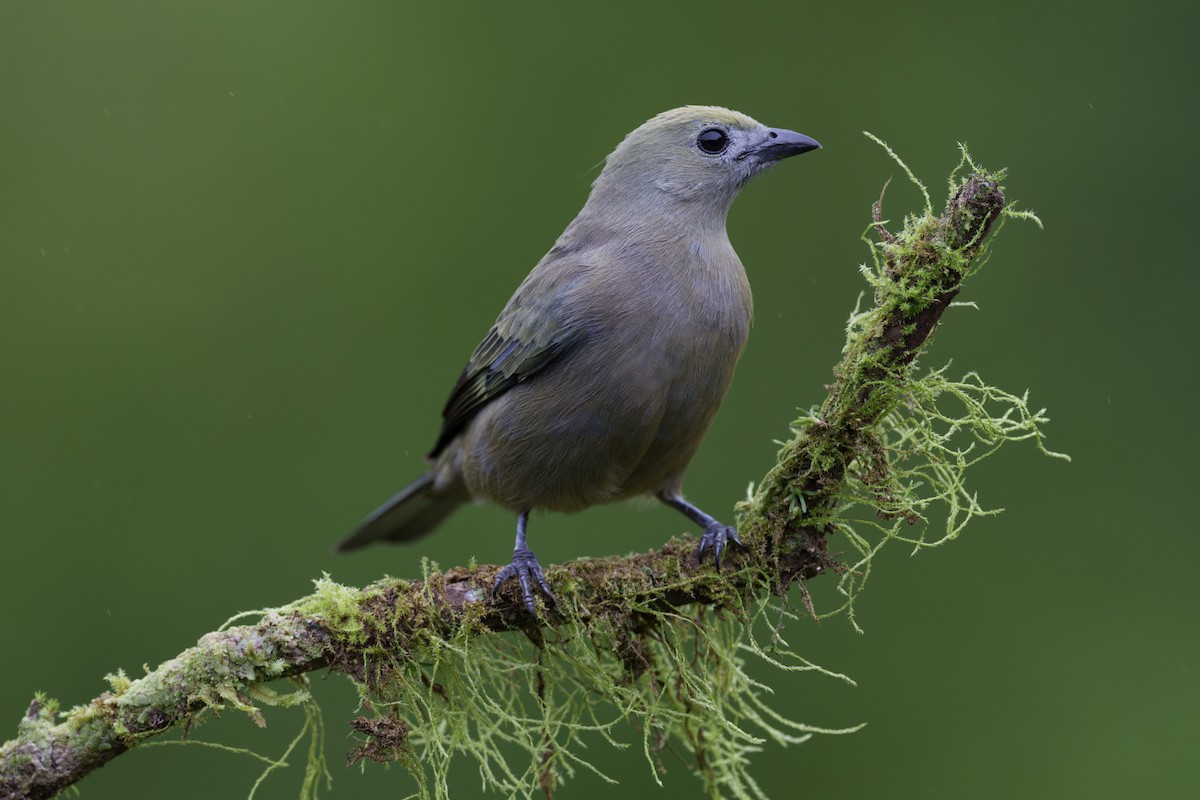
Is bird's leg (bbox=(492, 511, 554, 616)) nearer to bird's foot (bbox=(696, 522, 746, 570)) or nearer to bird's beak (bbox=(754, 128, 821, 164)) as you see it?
bird's foot (bbox=(696, 522, 746, 570))

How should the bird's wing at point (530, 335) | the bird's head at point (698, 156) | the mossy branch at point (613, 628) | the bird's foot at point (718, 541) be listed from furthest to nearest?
the bird's head at point (698, 156), the bird's wing at point (530, 335), the bird's foot at point (718, 541), the mossy branch at point (613, 628)

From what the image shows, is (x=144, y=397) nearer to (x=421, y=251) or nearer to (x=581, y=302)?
(x=421, y=251)

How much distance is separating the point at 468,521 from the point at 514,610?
135 inches

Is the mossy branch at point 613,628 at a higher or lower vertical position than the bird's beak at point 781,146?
lower

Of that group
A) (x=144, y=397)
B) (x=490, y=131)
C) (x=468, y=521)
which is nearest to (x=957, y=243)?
(x=468, y=521)

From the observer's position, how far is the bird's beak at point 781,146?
15.5ft

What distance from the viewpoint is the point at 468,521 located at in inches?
280

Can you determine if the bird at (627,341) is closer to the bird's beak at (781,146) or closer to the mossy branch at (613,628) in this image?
the bird's beak at (781,146)

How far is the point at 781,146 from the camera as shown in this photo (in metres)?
4.73

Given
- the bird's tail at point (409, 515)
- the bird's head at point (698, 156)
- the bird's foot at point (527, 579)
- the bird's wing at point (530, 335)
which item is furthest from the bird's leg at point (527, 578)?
the bird's tail at point (409, 515)

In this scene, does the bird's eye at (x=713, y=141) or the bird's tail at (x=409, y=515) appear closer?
the bird's eye at (x=713, y=141)

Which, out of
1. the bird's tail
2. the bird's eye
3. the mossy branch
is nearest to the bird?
the bird's eye

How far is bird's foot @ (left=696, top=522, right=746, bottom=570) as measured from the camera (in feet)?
12.0

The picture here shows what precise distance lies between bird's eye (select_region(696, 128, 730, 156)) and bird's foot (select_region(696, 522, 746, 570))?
1.64 metres
